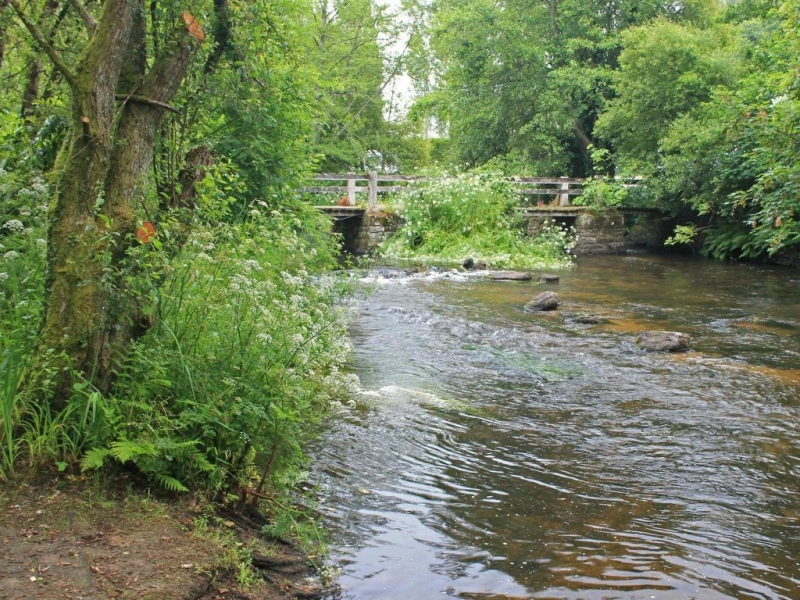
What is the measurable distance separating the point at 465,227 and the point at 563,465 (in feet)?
52.8

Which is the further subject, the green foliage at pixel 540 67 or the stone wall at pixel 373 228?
the green foliage at pixel 540 67

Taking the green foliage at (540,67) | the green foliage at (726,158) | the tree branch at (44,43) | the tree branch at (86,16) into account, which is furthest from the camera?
the green foliage at (540,67)

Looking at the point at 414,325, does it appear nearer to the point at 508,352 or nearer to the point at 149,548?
the point at 508,352

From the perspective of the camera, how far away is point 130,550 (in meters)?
2.83

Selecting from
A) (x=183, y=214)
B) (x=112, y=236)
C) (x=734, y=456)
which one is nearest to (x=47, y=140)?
(x=183, y=214)

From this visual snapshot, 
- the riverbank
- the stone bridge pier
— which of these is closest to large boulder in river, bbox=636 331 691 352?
the riverbank

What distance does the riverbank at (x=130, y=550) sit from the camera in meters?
2.59

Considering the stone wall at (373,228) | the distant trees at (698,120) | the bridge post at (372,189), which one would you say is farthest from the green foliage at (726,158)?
the bridge post at (372,189)

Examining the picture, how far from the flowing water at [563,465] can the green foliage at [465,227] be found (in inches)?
385

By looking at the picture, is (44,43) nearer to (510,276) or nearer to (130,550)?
(130,550)

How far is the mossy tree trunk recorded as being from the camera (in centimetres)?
318

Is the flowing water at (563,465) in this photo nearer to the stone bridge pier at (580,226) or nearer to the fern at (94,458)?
the fern at (94,458)

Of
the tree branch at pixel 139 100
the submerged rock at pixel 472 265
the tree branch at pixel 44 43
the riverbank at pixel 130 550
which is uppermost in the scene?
the tree branch at pixel 44 43

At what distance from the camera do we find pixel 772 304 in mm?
13172
